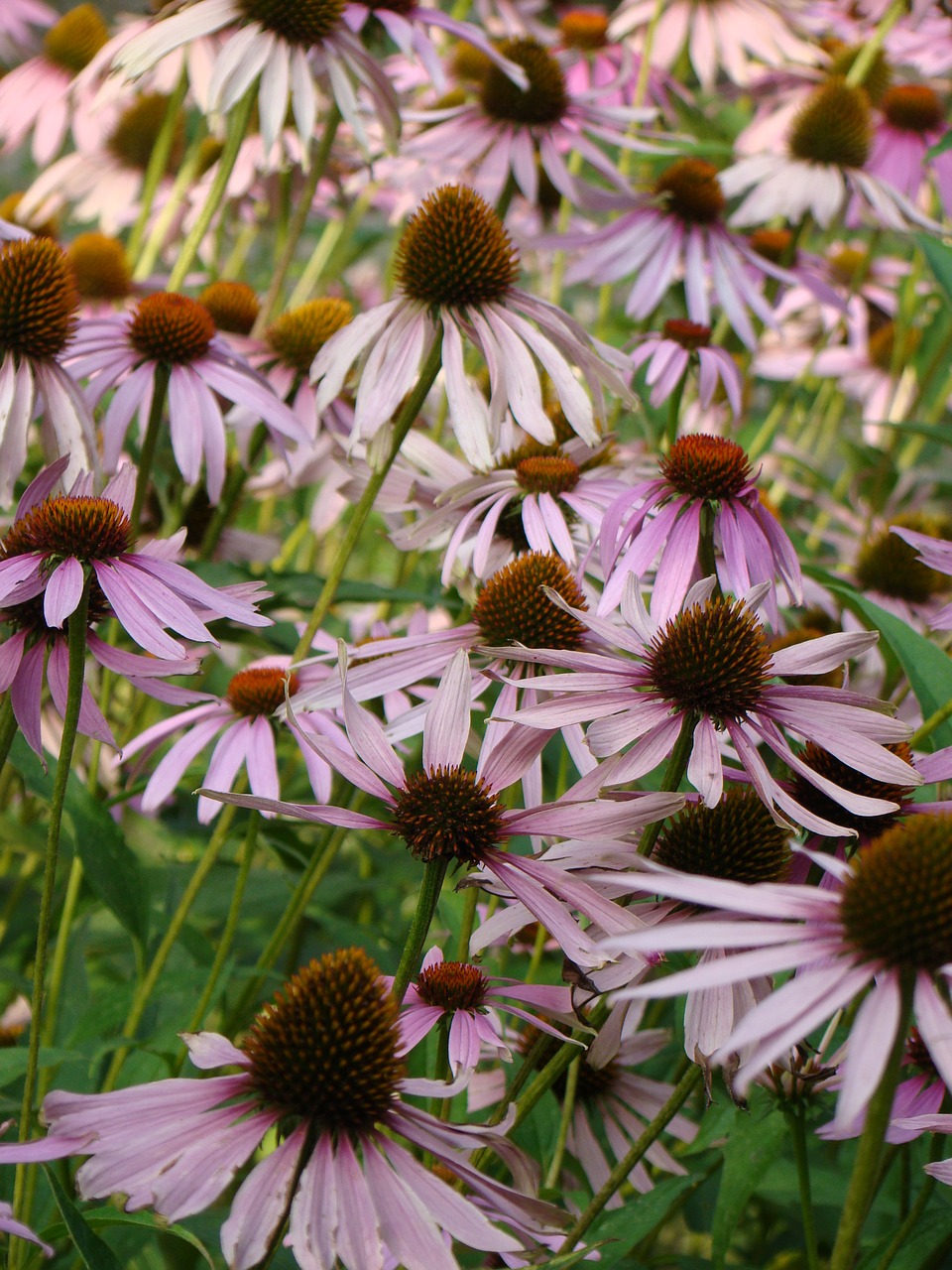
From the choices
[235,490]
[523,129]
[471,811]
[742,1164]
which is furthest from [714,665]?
[523,129]

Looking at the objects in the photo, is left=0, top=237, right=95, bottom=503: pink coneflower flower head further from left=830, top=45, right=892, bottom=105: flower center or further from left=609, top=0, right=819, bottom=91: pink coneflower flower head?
left=830, top=45, right=892, bottom=105: flower center

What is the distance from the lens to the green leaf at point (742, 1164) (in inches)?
35.6

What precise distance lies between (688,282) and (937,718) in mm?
913

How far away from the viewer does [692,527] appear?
1.02 m

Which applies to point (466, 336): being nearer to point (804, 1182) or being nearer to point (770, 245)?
point (804, 1182)

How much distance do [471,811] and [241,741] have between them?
457 mm

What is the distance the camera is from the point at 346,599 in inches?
49.3

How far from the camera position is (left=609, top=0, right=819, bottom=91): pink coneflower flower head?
2.25 m

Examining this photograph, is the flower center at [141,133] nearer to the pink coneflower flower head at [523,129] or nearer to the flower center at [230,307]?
the pink coneflower flower head at [523,129]

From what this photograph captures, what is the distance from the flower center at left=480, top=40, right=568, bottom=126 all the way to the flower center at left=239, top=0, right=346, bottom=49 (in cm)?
44

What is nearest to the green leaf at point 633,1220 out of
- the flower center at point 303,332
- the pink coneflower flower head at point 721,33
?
the flower center at point 303,332

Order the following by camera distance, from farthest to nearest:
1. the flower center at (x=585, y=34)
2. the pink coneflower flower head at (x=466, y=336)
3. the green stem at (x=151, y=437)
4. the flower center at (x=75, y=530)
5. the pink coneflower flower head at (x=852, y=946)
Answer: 1. the flower center at (x=585, y=34)
2. the green stem at (x=151, y=437)
3. the pink coneflower flower head at (x=466, y=336)
4. the flower center at (x=75, y=530)
5. the pink coneflower flower head at (x=852, y=946)

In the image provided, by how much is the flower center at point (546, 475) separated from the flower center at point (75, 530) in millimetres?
419

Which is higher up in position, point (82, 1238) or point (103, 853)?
point (82, 1238)
